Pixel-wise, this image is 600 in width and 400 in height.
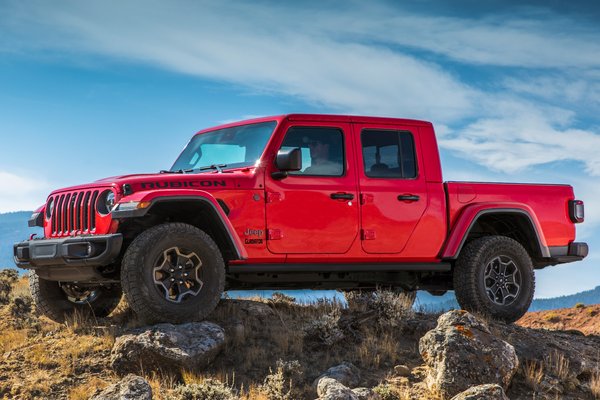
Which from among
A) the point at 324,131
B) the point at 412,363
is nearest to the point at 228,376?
the point at 412,363

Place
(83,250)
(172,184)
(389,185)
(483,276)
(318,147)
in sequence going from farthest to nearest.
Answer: (483,276), (389,185), (318,147), (172,184), (83,250)

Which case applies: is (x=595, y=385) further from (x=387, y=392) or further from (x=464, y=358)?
(x=387, y=392)

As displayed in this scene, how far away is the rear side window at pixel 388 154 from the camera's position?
920 centimetres

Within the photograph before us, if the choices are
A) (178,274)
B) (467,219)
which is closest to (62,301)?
(178,274)

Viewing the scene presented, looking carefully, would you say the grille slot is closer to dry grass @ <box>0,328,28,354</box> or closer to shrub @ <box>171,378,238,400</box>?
dry grass @ <box>0,328,28,354</box>

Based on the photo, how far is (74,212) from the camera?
27.6 feet

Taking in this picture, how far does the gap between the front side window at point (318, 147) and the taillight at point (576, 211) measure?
3.73 meters

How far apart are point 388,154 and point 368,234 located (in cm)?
108

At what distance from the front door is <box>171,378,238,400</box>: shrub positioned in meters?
1.84

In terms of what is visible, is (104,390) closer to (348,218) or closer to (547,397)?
(348,218)

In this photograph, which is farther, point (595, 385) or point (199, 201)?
point (595, 385)

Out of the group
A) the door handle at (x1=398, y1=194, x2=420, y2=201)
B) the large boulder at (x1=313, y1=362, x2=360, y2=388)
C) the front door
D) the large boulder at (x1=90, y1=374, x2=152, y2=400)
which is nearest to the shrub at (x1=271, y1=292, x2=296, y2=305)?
Result: the front door

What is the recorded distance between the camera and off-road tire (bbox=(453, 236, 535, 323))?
9.81m

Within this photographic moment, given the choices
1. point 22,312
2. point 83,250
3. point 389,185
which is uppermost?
point 389,185
